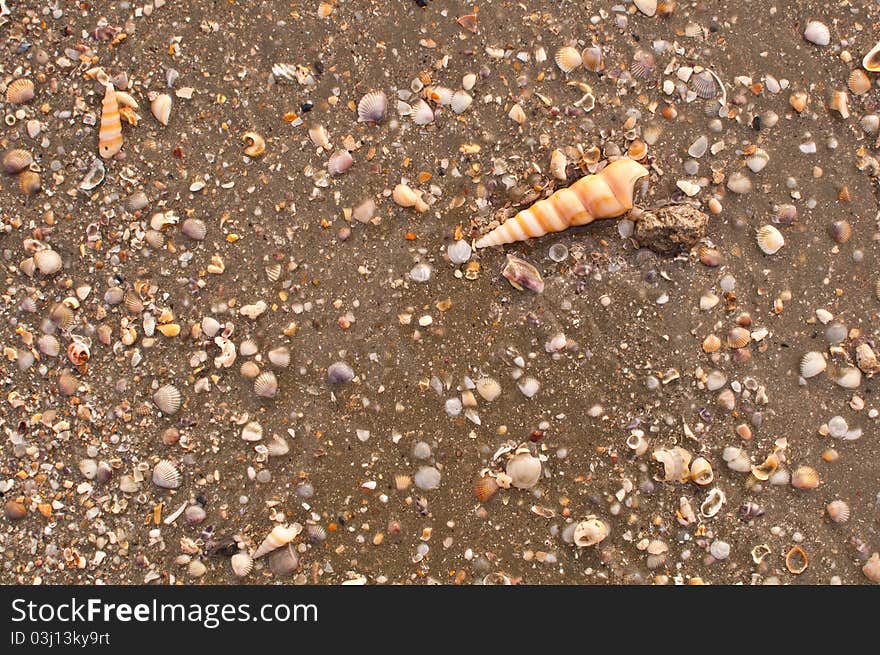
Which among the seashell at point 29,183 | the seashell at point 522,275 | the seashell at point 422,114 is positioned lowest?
the seashell at point 522,275

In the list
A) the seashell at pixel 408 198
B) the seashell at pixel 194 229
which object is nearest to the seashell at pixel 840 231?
the seashell at pixel 408 198

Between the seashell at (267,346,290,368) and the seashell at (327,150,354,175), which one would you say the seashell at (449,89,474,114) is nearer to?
the seashell at (327,150,354,175)

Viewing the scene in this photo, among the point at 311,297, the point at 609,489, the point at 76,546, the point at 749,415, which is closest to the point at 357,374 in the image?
the point at 311,297

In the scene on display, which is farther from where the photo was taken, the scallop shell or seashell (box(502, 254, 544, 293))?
the scallop shell

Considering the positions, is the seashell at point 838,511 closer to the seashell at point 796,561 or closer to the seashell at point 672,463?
the seashell at point 796,561

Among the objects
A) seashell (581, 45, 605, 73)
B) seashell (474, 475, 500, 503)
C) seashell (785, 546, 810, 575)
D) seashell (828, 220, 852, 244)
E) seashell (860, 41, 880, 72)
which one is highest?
seashell (581, 45, 605, 73)

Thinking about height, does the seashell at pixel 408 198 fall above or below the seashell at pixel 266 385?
above

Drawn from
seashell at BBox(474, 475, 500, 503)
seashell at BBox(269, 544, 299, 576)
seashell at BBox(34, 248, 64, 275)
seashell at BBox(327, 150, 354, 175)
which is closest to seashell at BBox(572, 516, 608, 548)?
seashell at BBox(474, 475, 500, 503)
